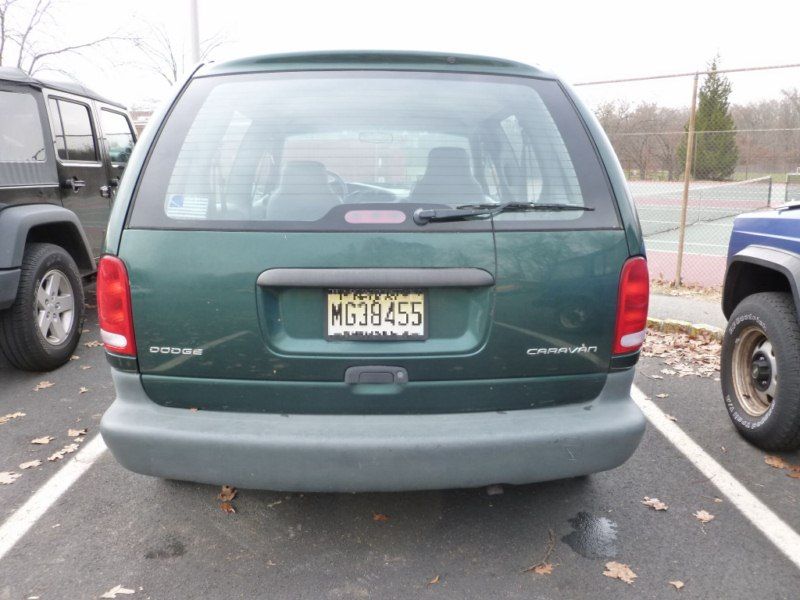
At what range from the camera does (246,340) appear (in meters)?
2.21

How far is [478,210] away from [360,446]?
908mm

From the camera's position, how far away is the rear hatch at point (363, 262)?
2.19 m

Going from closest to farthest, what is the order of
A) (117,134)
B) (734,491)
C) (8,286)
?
(734,491)
(8,286)
(117,134)

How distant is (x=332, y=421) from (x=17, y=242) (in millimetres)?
3248

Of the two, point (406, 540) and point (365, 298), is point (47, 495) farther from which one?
point (365, 298)

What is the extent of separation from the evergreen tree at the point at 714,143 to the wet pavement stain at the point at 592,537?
7.56 meters

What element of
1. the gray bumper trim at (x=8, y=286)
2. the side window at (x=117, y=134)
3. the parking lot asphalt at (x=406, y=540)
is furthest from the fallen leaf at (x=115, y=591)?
the side window at (x=117, y=134)

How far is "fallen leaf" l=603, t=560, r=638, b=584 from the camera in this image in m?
2.42

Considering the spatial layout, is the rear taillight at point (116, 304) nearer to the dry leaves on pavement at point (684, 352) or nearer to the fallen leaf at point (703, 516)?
the fallen leaf at point (703, 516)

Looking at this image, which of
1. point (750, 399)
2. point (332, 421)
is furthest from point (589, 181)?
point (750, 399)

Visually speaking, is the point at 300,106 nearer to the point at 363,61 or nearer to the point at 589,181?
the point at 363,61

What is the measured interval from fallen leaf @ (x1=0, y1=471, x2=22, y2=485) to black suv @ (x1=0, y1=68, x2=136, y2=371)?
1.46m

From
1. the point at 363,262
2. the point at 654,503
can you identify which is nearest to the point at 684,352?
the point at 654,503

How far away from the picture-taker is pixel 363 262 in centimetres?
217
